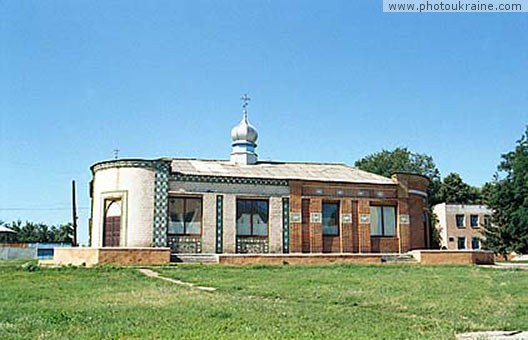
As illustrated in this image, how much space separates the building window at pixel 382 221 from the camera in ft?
110

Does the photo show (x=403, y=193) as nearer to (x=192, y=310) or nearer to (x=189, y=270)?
(x=189, y=270)

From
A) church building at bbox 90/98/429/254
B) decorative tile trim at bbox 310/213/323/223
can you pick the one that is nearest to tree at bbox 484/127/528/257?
church building at bbox 90/98/429/254

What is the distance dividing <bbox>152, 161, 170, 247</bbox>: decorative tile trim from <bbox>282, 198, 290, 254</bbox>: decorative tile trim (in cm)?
591

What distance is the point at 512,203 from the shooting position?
45.5 metres

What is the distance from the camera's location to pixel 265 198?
3195 cm

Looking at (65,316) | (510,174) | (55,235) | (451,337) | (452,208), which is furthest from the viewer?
(55,235)

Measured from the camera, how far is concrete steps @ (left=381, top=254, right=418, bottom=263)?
102ft

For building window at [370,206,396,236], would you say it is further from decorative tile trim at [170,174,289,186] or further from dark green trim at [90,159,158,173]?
dark green trim at [90,159,158,173]

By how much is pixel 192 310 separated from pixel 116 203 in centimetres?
2008

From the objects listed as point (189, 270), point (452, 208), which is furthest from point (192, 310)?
point (452, 208)

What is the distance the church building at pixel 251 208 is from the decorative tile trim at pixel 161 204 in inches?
1.8

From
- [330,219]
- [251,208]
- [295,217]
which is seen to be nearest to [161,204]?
[251,208]

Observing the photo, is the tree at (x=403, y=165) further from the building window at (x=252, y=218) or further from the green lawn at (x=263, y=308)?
the green lawn at (x=263, y=308)

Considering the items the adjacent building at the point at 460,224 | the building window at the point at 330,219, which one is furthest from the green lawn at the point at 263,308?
the adjacent building at the point at 460,224
